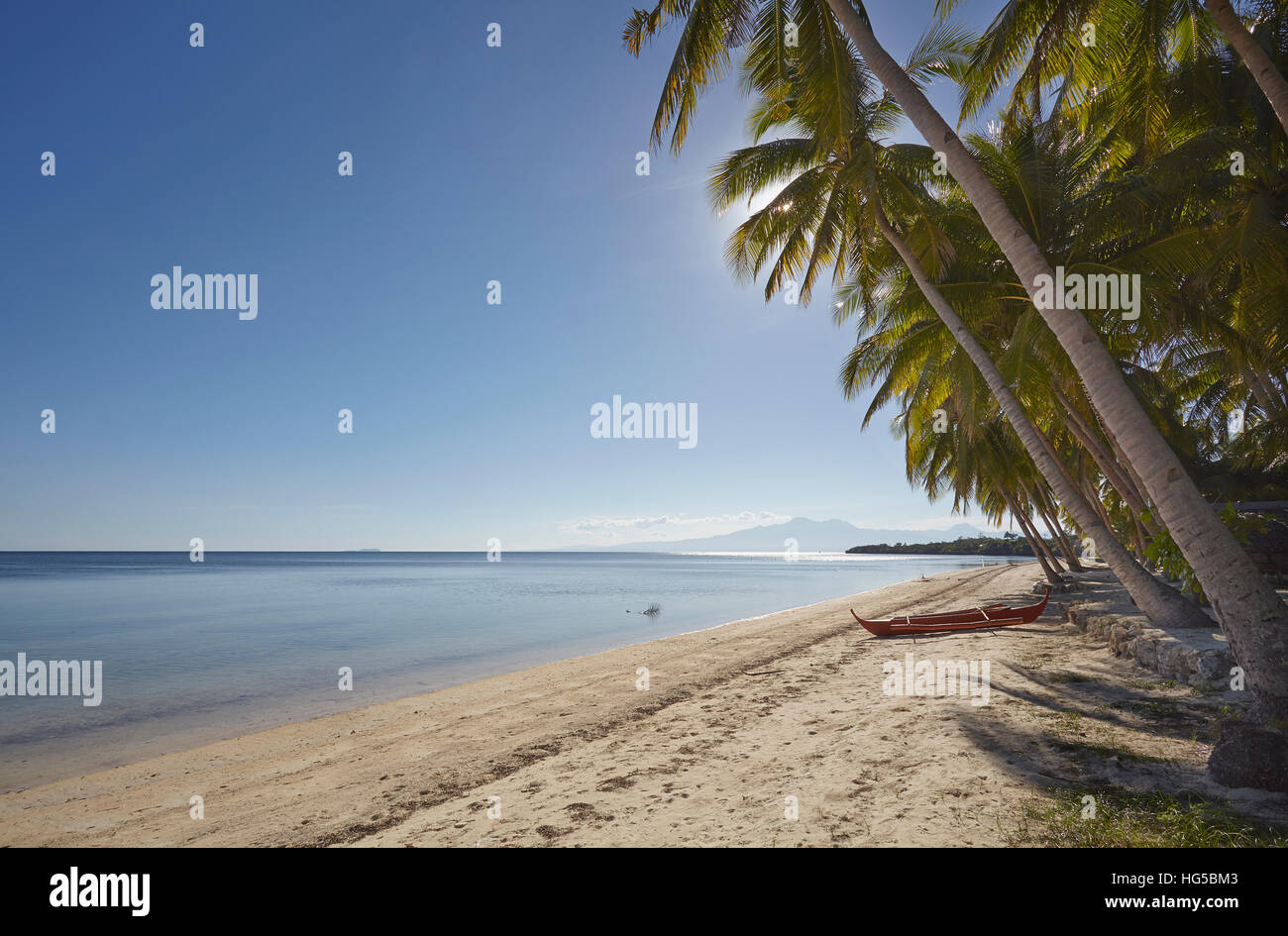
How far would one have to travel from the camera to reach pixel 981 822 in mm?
3760

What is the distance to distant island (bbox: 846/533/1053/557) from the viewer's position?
111 meters

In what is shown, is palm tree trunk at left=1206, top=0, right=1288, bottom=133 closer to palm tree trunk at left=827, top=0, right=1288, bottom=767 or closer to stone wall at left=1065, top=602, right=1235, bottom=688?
palm tree trunk at left=827, top=0, right=1288, bottom=767

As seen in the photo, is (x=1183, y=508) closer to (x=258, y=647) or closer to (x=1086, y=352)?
(x=1086, y=352)

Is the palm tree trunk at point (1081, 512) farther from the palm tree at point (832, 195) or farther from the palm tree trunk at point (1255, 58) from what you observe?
the palm tree trunk at point (1255, 58)

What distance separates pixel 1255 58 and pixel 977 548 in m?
132

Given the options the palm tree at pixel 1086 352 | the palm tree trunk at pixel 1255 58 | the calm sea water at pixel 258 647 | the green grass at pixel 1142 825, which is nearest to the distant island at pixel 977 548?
the calm sea water at pixel 258 647

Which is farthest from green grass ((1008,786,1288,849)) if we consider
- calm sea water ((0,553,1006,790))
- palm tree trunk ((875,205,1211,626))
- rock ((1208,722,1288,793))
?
calm sea water ((0,553,1006,790))

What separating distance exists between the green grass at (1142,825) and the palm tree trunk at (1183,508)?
2.16ft

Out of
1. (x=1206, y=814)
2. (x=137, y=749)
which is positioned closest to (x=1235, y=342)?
(x=1206, y=814)

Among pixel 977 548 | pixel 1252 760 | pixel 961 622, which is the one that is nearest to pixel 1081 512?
pixel 961 622

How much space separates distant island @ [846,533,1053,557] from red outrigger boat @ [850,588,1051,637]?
103 meters

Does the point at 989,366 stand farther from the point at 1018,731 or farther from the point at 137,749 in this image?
the point at 137,749

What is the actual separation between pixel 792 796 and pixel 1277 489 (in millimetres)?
29772

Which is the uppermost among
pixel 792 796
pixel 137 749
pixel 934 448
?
pixel 934 448
